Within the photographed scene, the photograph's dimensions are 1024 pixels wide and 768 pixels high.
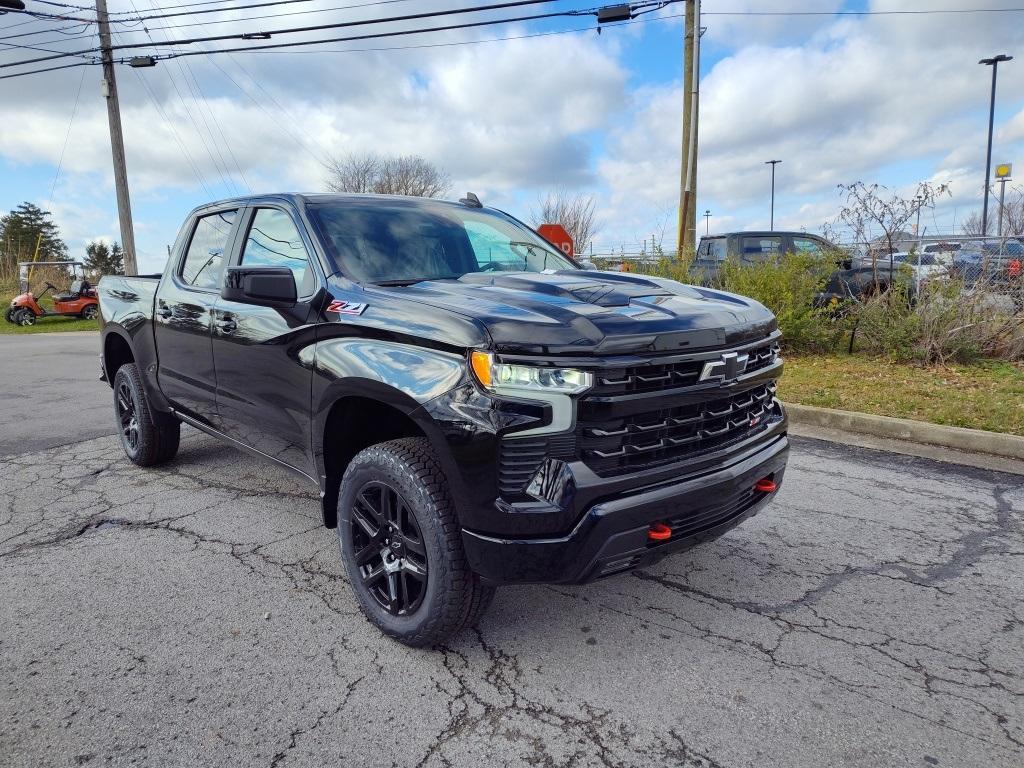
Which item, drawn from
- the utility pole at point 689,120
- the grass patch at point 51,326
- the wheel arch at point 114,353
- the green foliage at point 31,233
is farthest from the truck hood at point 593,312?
the green foliage at point 31,233

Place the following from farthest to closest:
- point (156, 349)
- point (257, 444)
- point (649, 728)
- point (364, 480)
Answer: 1. point (156, 349)
2. point (257, 444)
3. point (364, 480)
4. point (649, 728)

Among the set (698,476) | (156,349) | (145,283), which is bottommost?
(698,476)

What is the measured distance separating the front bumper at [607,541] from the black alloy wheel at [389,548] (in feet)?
1.11

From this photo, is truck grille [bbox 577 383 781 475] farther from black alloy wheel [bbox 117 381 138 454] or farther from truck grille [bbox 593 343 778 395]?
black alloy wheel [bbox 117 381 138 454]

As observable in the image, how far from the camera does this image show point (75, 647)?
284cm

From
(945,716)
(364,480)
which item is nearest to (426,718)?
(364,480)

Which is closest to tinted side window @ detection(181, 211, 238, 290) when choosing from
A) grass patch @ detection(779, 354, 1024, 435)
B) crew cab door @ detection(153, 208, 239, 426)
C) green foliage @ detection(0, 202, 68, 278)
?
crew cab door @ detection(153, 208, 239, 426)

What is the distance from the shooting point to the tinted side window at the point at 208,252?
13.5 ft

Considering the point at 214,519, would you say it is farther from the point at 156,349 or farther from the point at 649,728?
the point at 649,728

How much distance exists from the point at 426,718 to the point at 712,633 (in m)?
1.21

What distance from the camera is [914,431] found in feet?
19.6

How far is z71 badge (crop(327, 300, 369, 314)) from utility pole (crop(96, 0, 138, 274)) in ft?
68.9

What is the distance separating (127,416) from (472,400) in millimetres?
4104

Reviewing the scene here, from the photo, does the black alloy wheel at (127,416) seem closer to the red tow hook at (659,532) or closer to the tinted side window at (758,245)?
the red tow hook at (659,532)
